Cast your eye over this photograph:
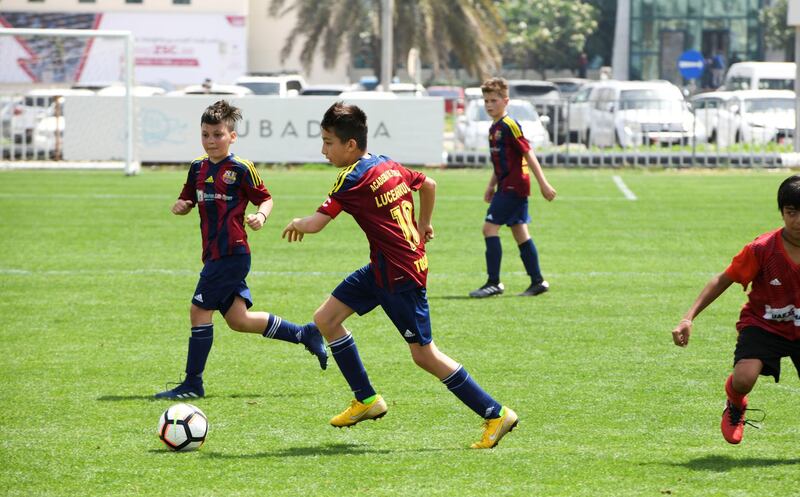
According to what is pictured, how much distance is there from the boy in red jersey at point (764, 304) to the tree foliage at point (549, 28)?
63.3 metres

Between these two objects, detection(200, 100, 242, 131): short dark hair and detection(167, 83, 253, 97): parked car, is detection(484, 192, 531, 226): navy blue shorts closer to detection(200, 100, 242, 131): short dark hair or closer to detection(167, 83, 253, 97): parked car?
detection(200, 100, 242, 131): short dark hair

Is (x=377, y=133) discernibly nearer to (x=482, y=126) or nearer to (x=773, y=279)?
(x=482, y=126)

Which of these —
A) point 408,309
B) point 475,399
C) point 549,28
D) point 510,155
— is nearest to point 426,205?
point 408,309

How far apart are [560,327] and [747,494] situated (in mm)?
4230

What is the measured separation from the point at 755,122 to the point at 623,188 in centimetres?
574

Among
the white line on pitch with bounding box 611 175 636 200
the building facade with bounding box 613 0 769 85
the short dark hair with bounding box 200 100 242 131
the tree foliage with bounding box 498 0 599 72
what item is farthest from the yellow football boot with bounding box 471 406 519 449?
→ the tree foliage with bounding box 498 0 599 72

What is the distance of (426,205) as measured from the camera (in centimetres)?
598

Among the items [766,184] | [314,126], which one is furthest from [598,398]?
[314,126]

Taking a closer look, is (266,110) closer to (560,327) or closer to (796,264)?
(560,327)

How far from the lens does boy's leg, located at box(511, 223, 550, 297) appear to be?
421 inches

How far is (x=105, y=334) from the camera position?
28.9 ft

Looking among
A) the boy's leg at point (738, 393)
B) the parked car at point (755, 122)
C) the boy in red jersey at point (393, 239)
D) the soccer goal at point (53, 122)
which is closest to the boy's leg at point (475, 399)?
the boy in red jersey at point (393, 239)

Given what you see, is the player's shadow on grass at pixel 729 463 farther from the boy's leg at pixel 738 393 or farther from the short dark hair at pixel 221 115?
the short dark hair at pixel 221 115

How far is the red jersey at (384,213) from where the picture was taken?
5.66 metres
